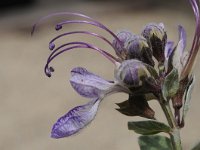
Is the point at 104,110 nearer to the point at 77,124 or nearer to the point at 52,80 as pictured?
the point at 52,80

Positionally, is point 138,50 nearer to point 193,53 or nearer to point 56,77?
point 193,53

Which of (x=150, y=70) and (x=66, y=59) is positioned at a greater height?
(x=150, y=70)

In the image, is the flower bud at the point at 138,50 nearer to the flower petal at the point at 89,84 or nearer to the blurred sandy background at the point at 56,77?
the flower petal at the point at 89,84

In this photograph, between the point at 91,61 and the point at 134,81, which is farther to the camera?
the point at 91,61

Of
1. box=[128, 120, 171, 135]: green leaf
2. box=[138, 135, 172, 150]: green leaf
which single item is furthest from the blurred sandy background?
box=[128, 120, 171, 135]: green leaf

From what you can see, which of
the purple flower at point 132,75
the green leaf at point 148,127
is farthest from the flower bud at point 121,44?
the green leaf at point 148,127

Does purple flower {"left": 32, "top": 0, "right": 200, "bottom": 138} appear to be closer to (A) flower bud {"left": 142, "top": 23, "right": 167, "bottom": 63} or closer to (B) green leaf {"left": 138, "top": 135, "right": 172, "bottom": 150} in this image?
(A) flower bud {"left": 142, "top": 23, "right": 167, "bottom": 63}

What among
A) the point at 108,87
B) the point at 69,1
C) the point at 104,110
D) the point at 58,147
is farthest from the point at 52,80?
the point at 108,87

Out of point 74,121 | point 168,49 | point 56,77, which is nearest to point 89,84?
point 74,121
